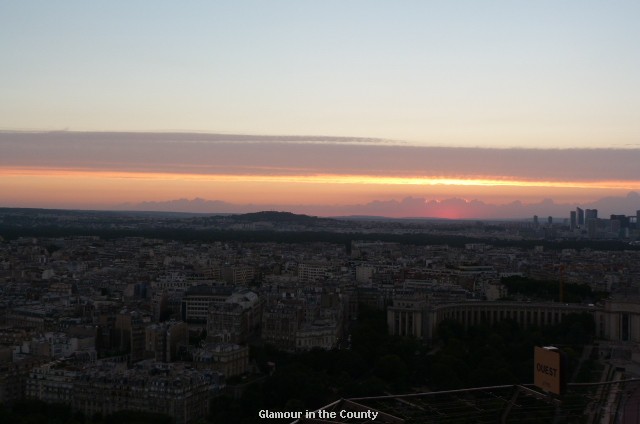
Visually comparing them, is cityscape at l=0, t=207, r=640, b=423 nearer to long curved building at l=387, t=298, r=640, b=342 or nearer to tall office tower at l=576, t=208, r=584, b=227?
long curved building at l=387, t=298, r=640, b=342

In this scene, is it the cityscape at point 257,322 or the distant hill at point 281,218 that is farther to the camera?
the distant hill at point 281,218

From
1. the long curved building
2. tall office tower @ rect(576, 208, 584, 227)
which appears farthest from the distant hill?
the long curved building

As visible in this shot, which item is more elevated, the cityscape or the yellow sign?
the yellow sign

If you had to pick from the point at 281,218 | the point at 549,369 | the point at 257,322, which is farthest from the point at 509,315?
the point at 281,218

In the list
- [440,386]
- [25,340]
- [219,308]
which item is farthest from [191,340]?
[440,386]

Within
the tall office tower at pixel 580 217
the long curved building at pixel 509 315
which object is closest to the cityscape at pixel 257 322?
the long curved building at pixel 509 315

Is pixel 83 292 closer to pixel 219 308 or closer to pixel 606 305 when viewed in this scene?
pixel 219 308

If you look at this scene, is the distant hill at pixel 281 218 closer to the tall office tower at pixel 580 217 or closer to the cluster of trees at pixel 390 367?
the tall office tower at pixel 580 217

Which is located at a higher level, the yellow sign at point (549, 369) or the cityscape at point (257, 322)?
the yellow sign at point (549, 369)
